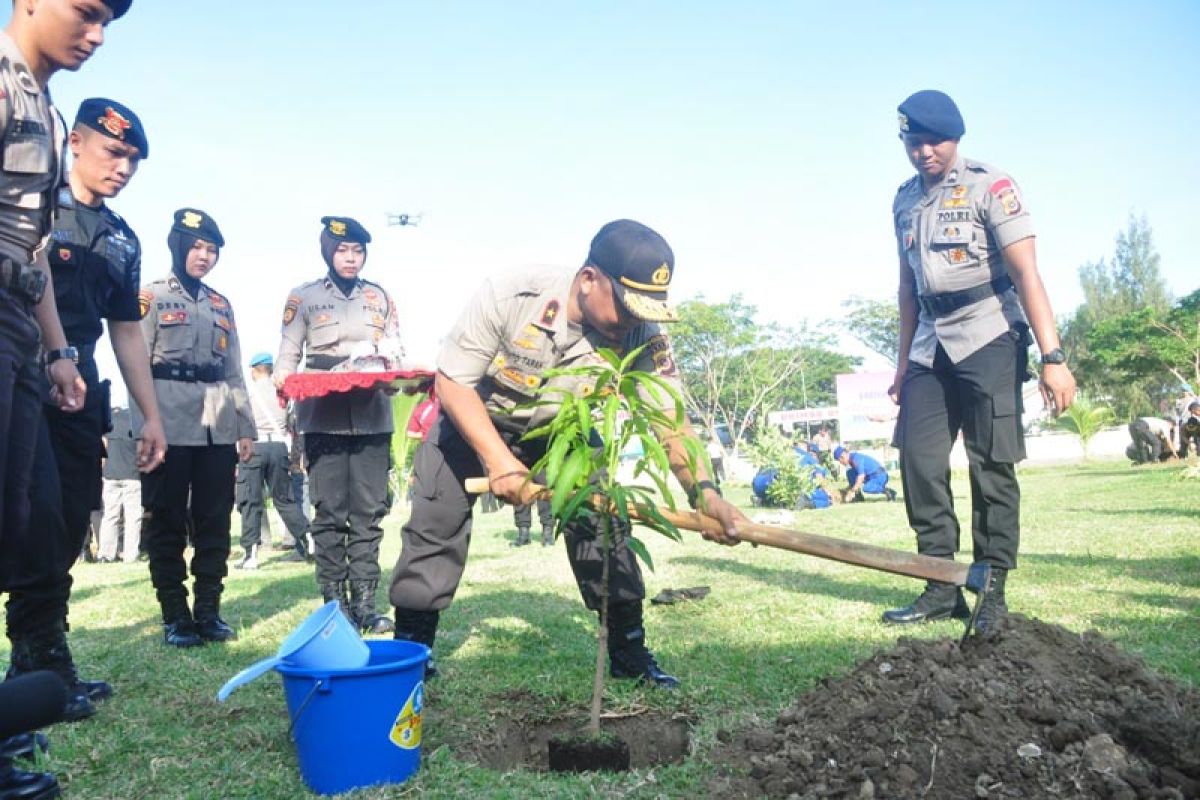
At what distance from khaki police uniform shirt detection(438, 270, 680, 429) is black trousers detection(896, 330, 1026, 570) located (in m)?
1.72

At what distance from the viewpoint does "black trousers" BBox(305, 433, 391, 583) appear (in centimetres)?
476

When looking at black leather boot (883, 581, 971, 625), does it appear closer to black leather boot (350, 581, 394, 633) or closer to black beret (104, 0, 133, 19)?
black leather boot (350, 581, 394, 633)

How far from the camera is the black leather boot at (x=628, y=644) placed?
3.48 metres

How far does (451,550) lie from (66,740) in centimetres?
144

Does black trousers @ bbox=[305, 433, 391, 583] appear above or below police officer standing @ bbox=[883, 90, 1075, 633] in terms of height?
below

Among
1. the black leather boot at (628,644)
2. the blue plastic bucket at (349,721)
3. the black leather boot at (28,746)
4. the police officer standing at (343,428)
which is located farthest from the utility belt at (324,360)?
the blue plastic bucket at (349,721)

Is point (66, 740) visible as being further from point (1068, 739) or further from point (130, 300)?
point (1068, 739)

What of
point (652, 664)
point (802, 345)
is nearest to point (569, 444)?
point (652, 664)

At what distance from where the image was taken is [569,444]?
265cm

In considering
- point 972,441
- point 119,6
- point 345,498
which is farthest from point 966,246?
point 119,6

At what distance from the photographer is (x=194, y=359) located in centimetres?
473

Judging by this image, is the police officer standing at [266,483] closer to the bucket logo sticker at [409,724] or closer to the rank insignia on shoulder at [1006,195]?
the bucket logo sticker at [409,724]

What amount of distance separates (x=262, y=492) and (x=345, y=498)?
209 inches

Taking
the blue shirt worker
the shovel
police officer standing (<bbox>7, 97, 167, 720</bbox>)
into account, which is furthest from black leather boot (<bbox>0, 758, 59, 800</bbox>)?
the blue shirt worker
